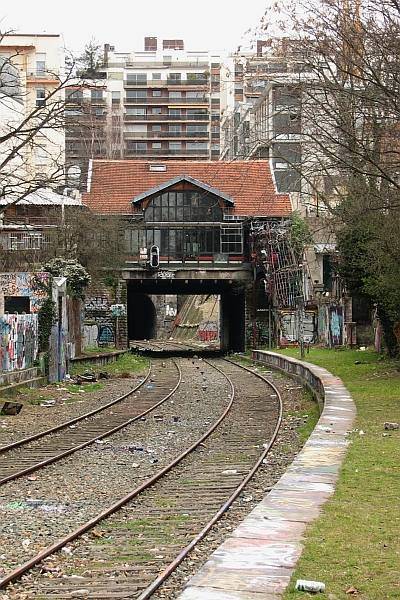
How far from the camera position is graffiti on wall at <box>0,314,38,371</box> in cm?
3014

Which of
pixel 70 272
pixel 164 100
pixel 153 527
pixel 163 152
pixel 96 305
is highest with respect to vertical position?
pixel 164 100

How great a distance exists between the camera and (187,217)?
61625 mm

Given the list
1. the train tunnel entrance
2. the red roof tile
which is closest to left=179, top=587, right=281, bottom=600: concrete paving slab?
the red roof tile

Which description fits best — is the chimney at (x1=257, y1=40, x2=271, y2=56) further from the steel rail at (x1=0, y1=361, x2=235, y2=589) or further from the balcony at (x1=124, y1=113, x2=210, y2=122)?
the balcony at (x1=124, y1=113, x2=210, y2=122)

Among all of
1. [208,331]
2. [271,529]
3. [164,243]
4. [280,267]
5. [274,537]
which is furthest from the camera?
[208,331]

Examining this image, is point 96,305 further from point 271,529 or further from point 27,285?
point 271,529

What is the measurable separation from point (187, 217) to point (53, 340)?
27740 mm

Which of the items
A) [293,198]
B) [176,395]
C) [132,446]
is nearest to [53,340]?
[176,395]

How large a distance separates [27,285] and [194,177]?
29.5 meters

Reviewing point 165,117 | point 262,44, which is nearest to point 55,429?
point 262,44

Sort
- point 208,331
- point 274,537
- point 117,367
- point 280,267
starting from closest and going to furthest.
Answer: point 274,537 → point 117,367 → point 280,267 → point 208,331

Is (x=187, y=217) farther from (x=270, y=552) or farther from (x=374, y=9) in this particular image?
(x=270, y=552)

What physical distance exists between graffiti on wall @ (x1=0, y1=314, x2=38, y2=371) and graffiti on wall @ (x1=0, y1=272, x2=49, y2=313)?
1.75m

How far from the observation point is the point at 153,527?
36.0 feet
